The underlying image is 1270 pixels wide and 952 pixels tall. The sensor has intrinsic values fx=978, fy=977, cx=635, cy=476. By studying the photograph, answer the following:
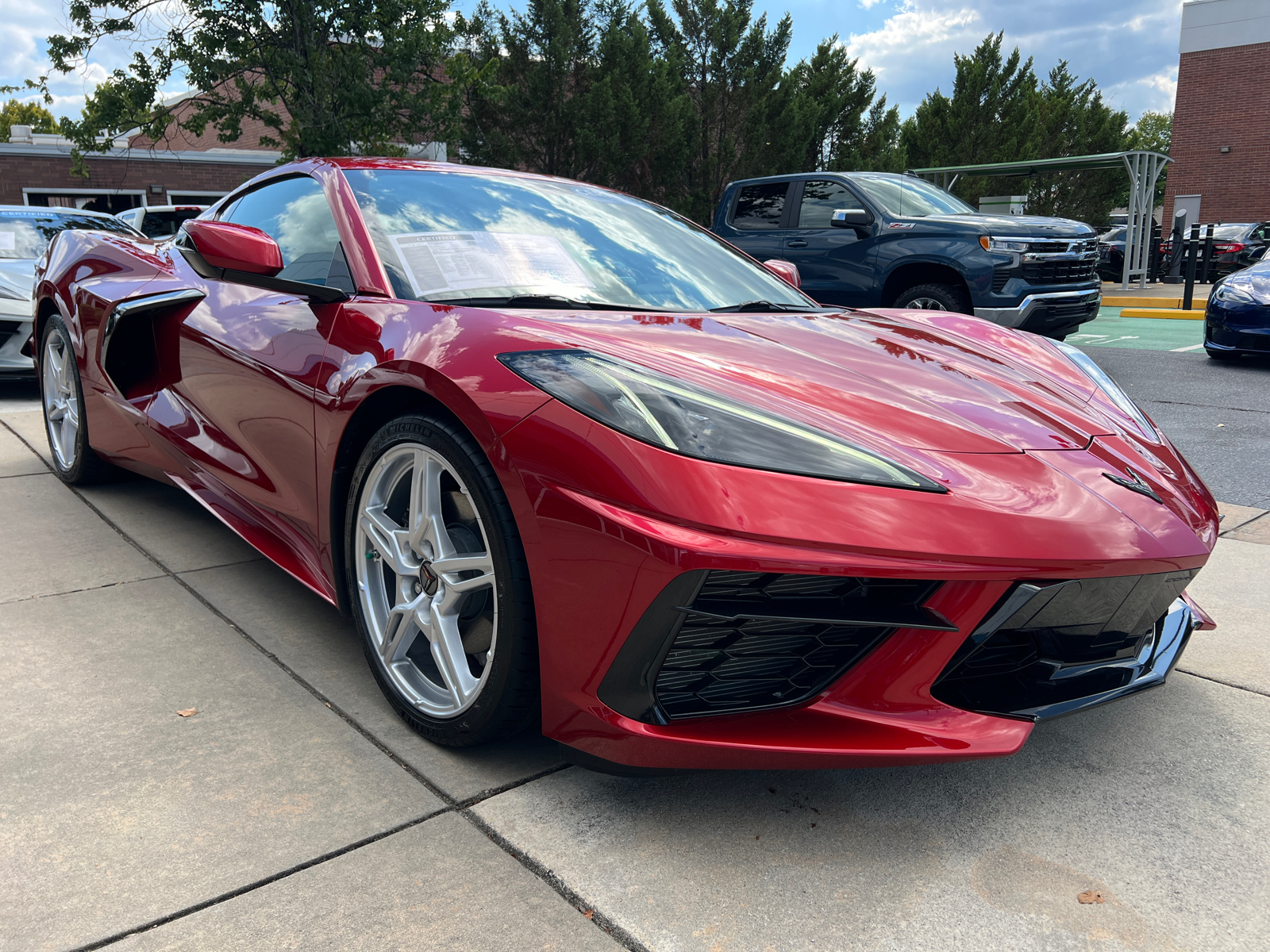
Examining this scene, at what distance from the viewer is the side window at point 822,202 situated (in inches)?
346

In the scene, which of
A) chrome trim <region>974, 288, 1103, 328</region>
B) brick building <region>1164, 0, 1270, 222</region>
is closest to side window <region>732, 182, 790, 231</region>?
chrome trim <region>974, 288, 1103, 328</region>

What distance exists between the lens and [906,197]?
872 centimetres

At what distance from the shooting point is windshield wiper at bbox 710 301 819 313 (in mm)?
2615

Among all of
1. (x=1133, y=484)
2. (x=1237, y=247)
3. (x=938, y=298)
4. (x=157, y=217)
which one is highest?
(x=157, y=217)

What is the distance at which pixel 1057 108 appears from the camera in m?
29.4

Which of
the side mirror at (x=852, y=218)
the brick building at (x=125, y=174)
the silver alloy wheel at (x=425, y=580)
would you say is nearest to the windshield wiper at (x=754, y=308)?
the silver alloy wheel at (x=425, y=580)

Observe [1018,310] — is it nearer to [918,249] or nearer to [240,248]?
[918,249]

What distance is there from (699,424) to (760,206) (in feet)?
27.0

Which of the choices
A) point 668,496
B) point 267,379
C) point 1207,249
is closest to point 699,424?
point 668,496

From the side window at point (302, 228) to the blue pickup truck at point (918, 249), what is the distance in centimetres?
505

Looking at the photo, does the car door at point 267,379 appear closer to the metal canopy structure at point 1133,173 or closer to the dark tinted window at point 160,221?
the dark tinted window at point 160,221

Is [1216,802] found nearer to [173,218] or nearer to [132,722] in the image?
[132,722]

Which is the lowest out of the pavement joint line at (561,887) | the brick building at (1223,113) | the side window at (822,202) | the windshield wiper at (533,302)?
the pavement joint line at (561,887)

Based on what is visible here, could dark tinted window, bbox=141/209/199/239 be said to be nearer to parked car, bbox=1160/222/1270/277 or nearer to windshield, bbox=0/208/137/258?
windshield, bbox=0/208/137/258
